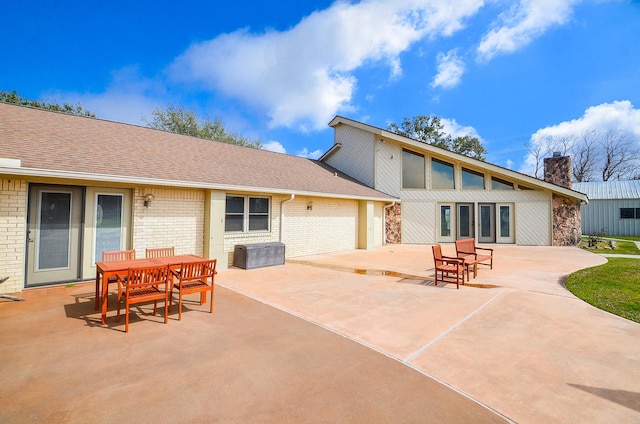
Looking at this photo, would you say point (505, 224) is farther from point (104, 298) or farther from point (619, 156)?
point (619, 156)

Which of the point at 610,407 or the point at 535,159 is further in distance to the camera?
the point at 535,159

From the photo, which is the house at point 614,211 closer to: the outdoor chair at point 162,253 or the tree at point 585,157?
the tree at point 585,157

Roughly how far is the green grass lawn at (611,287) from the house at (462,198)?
665 centimetres

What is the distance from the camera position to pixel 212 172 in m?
9.85

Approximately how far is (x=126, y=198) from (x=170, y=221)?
126 cm

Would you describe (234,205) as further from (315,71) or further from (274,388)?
(315,71)

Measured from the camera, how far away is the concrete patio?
106 inches

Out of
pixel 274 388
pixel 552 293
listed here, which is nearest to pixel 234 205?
pixel 274 388

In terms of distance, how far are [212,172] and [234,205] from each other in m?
1.33

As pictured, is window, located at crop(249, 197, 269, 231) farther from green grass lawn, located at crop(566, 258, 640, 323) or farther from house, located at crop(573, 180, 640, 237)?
house, located at crop(573, 180, 640, 237)

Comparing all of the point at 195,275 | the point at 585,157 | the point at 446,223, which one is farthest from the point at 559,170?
the point at 585,157

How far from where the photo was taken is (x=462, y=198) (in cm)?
1705

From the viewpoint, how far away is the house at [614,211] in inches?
950

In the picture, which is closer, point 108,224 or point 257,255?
point 108,224
